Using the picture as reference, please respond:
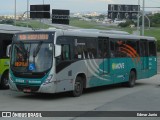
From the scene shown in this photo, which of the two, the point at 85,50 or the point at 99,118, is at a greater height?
the point at 85,50

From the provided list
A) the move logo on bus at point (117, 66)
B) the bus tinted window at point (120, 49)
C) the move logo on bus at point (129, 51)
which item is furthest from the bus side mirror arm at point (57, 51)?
the move logo on bus at point (129, 51)

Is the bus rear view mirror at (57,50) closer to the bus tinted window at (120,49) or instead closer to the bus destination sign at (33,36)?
the bus destination sign at (33,36)

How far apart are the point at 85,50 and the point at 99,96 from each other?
200 centimetres

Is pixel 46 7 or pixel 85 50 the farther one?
pixel 46 7

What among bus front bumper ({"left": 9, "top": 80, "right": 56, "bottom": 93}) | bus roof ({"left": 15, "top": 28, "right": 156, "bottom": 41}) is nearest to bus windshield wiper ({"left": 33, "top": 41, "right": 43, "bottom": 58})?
bus roof ({"left": 15, "top": 28, "right": 156, "bottom": 41})

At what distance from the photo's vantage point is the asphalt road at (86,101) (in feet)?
47.3

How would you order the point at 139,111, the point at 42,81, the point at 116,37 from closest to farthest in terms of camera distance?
the point at 139,111 → the point at 42,81 → the point at 116,37

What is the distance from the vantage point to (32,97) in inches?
693

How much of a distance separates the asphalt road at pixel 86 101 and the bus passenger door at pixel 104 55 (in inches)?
36.5

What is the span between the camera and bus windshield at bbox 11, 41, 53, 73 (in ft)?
54.5

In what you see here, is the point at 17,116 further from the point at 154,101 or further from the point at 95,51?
the point at 95,51

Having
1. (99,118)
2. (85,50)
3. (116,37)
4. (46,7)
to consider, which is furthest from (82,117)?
(46,7)

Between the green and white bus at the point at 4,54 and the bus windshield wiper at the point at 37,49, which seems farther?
the green and white bus at the point at 4,54

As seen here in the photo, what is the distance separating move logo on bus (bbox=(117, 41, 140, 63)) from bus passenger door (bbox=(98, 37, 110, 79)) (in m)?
1.39
